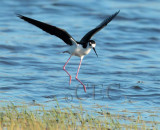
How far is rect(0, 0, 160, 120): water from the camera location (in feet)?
32.5

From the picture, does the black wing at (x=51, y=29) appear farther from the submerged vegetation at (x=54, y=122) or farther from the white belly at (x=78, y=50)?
the submerged vegetation at (x=54, y=122)

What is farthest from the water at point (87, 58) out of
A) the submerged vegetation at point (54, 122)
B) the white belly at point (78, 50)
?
the submerged vegetation at point (54, 122)

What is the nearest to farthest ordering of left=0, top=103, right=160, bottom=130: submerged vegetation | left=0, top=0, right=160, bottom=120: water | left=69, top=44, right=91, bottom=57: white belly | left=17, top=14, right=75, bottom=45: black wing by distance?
left=0, top=103, right=160, bottom=130: submerged vegetation → left=17, top=14, right=75, bottom=45: black wing → left=69, top=44, right=91, bottom=57: white belly → left=0, top=0, right=160, bottom=120: water

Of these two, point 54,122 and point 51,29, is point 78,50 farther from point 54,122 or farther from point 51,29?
point 54,122

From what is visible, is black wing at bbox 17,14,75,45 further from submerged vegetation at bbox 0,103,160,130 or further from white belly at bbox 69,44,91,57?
submerged vegetation at bbox 0,103,160,130

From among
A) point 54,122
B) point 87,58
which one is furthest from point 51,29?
point 87,58

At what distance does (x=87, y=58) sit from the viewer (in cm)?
1437

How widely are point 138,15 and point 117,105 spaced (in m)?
11.7

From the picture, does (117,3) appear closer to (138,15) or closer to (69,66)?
(138,15)

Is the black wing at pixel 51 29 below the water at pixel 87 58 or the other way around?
the other way around

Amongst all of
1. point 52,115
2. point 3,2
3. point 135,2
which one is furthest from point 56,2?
point 52,115

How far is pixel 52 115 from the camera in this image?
7.33 metres

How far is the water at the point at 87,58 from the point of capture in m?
9.90

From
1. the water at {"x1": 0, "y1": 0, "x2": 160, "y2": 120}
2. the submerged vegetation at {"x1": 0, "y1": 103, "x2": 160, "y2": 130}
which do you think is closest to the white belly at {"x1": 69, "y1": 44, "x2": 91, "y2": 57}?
the water at {"x1": 0, "y1": 0, "x2": 160, "y2": 120}
